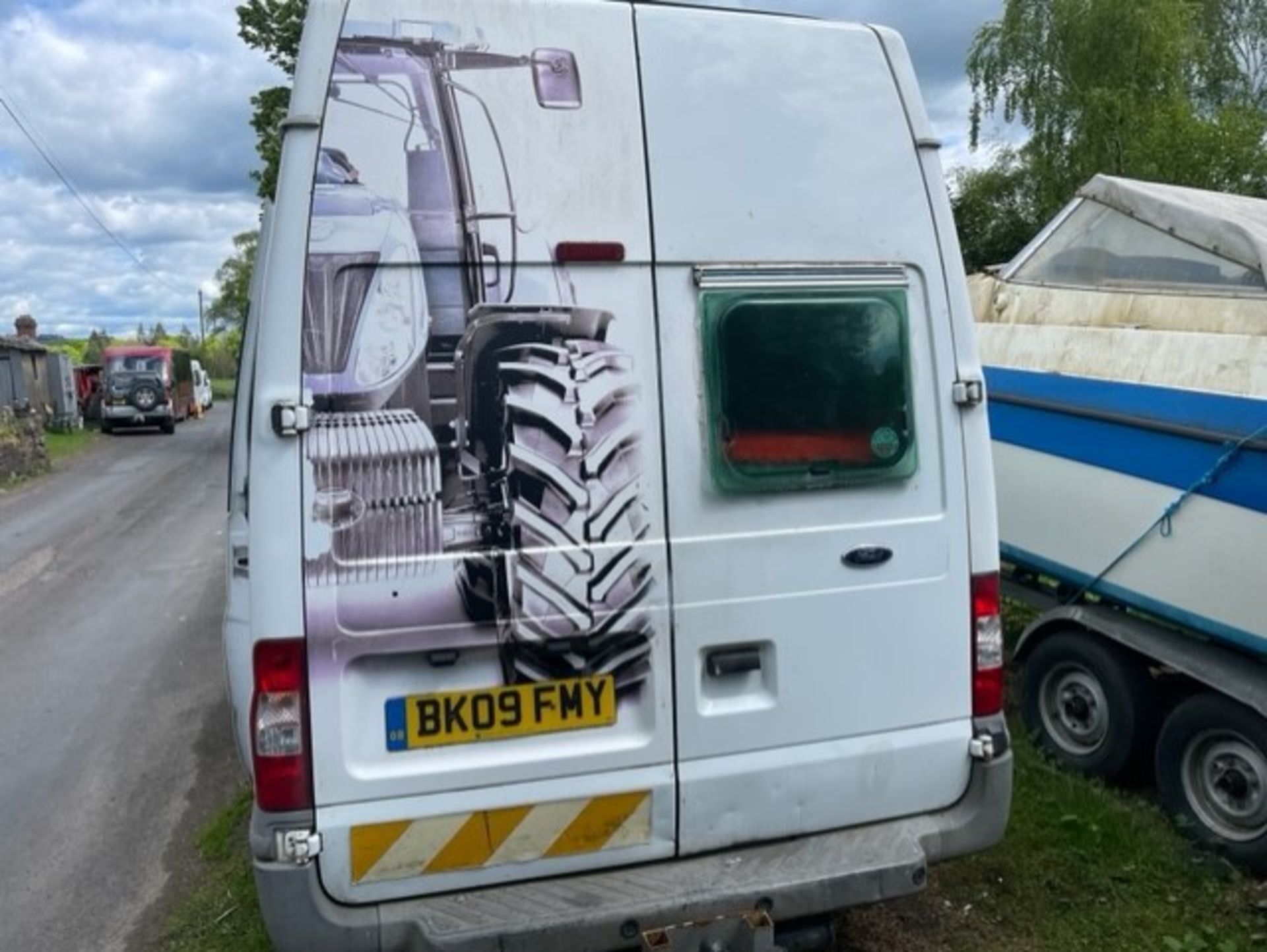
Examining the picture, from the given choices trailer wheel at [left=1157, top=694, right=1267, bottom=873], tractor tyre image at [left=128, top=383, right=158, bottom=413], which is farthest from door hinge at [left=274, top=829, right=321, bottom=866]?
tractor tyre image at [left=128, top=383, right=158, bottom=413]

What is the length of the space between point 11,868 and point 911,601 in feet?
12.7

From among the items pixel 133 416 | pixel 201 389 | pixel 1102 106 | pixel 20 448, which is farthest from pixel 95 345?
pixel 1102 106

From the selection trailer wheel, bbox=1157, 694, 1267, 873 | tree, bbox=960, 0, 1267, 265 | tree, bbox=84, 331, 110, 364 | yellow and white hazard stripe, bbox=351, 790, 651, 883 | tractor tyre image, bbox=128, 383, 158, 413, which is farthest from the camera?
tree, bbox=84, 331, 110, 364

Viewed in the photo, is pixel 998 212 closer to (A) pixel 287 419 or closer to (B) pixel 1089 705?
(B) pixel 1089 705

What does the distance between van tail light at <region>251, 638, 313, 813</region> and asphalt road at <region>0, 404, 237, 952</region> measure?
1829 millimetres

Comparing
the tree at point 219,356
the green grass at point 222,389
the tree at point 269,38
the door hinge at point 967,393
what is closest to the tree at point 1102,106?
the tree at point 269,38

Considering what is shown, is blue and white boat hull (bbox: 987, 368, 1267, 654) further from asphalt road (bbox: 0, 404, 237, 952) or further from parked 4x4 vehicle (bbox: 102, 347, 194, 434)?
parked 4x4 vehicle (bbox: 102, 347, 194, 434)

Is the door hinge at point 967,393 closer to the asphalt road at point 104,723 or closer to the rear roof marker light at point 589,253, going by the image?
the rear roof marker light at point 589,253

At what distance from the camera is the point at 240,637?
11.0 ft

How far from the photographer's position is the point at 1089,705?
5121mm

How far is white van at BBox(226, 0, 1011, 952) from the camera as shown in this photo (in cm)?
281

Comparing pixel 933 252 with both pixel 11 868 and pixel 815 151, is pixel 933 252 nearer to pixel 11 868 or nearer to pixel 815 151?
pixel 815 151

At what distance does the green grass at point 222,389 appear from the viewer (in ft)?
182

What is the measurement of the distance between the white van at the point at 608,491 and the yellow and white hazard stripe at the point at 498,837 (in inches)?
0.4
